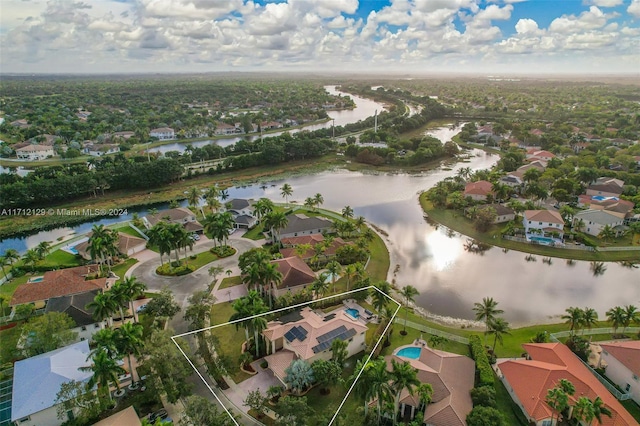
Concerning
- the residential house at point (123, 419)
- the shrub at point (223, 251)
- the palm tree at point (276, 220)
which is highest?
the palm tree at point (276, 220)

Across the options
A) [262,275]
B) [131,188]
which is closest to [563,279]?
[262,275]

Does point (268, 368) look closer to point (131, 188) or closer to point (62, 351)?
point (62, 351)

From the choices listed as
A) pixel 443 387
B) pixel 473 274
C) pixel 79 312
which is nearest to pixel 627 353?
pixel 443 387

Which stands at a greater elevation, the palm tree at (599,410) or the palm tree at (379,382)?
the palm tree at (379,382)

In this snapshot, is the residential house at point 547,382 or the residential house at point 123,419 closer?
the residential house at point 123,419

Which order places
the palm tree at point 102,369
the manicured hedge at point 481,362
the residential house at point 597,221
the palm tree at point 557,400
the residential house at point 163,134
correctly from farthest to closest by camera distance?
the residential house at point 163,134
the residential house at point 597,221
the manicured hedge at point 481,362
the palm tree at point 102,369
the palm tree at point 557,400

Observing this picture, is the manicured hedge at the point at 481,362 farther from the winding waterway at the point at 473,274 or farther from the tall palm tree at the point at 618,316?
the tall palm tree at the point at 618,316

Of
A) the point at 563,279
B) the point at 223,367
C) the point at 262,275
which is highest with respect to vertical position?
the point at 262,275

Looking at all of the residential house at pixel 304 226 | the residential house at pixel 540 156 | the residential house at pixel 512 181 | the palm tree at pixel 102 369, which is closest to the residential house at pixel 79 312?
the palm tree at pixel 102 369
